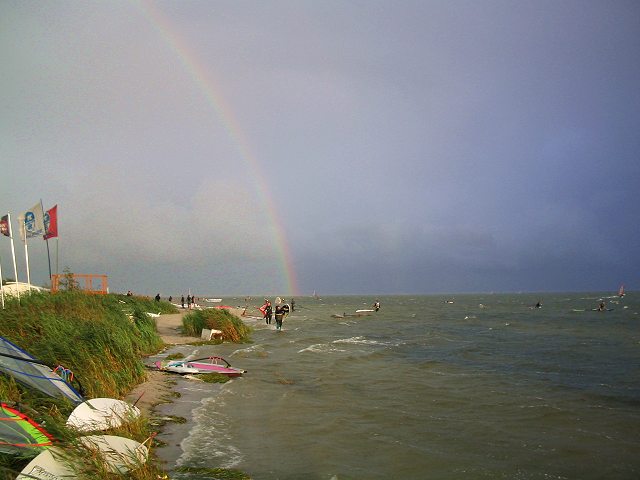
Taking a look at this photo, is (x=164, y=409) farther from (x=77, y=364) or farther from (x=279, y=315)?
(x=279, y=315)

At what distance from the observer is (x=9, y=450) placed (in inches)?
243

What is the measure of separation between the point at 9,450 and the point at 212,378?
10227 millimetres

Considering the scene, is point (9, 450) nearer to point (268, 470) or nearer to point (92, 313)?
point (268, 470)

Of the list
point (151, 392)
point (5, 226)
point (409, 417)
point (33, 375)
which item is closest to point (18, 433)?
point (33, 375)

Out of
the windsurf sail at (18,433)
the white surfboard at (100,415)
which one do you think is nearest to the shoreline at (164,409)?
the white surfboard at (100,415)

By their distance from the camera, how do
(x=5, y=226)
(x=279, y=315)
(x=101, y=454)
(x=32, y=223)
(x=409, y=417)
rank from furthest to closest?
(x=279, y=315) → (x=32, y=223) → (x=5, y=226) → (x=409, y=417) → (x=101, y=454)

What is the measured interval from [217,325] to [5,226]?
15.1 m

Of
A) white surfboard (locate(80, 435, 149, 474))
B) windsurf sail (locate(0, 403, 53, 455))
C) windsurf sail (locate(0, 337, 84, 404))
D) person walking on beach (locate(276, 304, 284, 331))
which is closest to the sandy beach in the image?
windsurf sail (locate(0, 337, 84, 404))

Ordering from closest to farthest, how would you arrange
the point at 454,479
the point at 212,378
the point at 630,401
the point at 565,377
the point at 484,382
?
1. the point at 454,479
2. the point at 630,401
3. the point at 212,378
4. the point at 484,382
5. the point at 565,377

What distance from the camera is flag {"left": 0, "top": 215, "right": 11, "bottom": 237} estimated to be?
28.5 metres

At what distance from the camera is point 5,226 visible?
28641 mm

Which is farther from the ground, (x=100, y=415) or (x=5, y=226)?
(x=5, y=226)

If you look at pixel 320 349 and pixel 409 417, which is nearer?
pixel 409 417

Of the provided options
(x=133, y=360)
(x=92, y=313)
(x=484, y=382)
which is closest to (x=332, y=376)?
(x=484, y=382)
